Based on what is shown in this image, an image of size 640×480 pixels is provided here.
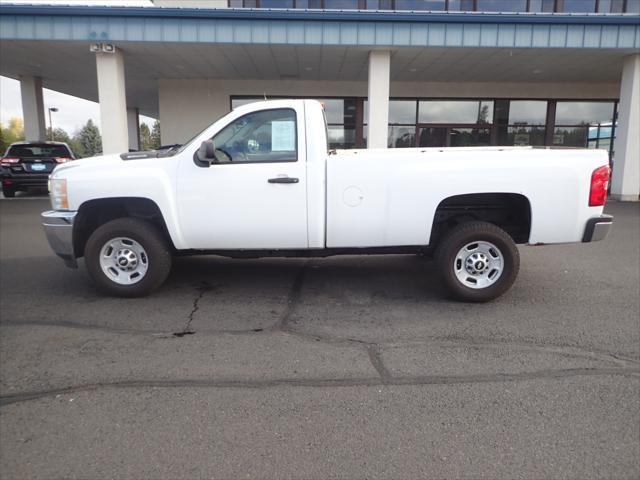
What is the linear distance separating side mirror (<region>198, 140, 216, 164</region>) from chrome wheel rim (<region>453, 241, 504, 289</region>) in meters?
2.71

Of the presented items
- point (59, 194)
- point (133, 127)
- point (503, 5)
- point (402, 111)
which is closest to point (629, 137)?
point (503, 5)

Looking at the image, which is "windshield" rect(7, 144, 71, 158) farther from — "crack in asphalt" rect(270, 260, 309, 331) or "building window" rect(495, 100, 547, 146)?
"building window" rect(495, 100, 547, 146)

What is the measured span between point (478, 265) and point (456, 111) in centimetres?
1457

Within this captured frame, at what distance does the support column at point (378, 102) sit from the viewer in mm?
13484

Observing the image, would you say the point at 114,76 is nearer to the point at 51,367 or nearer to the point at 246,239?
the point at 246,239

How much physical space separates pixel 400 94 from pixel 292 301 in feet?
47.6

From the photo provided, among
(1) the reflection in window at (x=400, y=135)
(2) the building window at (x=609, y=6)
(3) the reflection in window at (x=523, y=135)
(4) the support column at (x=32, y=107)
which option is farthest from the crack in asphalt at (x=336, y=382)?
(4) the support column at (x=32, y=107)

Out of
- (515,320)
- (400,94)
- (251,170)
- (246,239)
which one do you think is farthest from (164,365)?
(400,94)

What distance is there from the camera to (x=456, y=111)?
18.2 m

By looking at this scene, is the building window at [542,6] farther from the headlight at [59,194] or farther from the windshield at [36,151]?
the headlight at [59,194]

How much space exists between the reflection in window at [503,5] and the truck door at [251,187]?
14.8 m

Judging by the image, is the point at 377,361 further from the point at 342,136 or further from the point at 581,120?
the point at 581,120

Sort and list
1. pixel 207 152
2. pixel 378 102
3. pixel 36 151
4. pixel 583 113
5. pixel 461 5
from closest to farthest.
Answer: pixel 207 152 < pixel 378 102 < pixel 36 151 < pixel 461 5 < pixel 583 113

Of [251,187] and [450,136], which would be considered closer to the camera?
[251,187]
